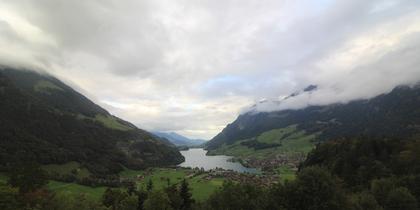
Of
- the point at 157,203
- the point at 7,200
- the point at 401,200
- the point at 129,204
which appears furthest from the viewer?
the point at 129,204

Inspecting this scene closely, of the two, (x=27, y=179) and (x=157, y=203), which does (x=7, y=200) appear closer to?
(x=157, y=203)

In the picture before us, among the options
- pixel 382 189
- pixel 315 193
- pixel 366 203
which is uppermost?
pixel 315 193

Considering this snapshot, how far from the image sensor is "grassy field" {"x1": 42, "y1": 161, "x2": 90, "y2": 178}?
577ft

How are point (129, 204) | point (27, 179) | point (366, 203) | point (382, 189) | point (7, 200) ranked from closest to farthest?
point (7, 200), point (366, 203), point (129, 204), point (382, 189), point (27, 179)

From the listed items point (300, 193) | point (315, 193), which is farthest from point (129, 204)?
point (315, 193)

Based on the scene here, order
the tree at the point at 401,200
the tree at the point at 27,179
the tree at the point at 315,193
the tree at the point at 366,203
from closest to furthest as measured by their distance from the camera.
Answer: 1. the tree at the point at 315,193
2. the tree at the point at 366,203
3. the tree at the point at 401,200
4. the tree at the point at 27,179

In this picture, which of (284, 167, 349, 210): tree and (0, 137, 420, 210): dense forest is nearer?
(284, 167, 349, 210): tree

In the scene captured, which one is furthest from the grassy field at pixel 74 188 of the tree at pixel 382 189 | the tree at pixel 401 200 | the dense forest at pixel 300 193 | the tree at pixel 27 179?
the tree at pixel 401 200

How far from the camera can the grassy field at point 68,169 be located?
577 feet

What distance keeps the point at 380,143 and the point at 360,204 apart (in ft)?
207

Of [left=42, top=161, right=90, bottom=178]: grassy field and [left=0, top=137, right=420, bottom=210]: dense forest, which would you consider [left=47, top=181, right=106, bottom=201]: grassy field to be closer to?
[left=42, top=161, right=90, bottom=178]: grassy field

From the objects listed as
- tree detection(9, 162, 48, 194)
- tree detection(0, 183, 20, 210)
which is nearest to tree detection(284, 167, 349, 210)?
tree detection(0, 183, 20, 210)

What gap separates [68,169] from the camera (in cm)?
18438

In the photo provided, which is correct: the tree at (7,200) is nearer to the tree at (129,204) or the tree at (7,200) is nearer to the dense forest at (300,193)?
the dense forest at (300,193)
